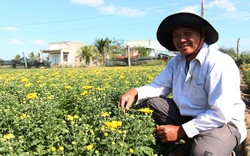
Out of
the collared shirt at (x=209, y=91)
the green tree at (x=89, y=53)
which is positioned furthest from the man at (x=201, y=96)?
the green tree at (x=89, y=53)

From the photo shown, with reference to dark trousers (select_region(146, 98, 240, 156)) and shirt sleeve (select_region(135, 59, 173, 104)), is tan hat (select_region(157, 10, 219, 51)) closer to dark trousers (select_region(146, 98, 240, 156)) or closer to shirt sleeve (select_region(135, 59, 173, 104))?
shirt sleeve (select_region(135, 59, 173, 104))

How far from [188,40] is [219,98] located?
0.57 metres

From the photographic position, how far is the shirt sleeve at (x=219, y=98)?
2.35m

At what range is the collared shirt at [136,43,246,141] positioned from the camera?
2.36 metres

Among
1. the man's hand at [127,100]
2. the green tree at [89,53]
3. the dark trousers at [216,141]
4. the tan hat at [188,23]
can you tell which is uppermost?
the green tree at [89,53]

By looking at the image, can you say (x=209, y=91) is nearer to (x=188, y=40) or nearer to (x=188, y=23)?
(x=188, y=40)

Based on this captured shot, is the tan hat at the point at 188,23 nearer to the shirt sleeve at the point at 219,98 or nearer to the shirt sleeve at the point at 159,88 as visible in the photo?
the shirt sleeve at the point at 219,98

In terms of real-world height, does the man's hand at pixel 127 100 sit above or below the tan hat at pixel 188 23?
below

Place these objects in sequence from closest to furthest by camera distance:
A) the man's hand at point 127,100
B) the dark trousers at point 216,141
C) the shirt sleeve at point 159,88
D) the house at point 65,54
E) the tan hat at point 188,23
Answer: the dark trousers at point 216,141 → the tan hat at point 188,23 → the man's hand at point 127,100 → the shirt sleeve at point 159,88 → the house at point 65,54

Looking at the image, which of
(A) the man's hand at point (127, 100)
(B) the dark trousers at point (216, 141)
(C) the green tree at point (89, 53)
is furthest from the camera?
(C) the green tree at point (89, 53)

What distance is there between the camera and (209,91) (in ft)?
8.07

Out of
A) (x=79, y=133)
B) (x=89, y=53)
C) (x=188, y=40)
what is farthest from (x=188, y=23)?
(x=89, y=53)

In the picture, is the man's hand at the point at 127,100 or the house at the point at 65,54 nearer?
the man's hand at the point at 127,100

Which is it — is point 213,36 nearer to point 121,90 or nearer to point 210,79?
point 210,79
